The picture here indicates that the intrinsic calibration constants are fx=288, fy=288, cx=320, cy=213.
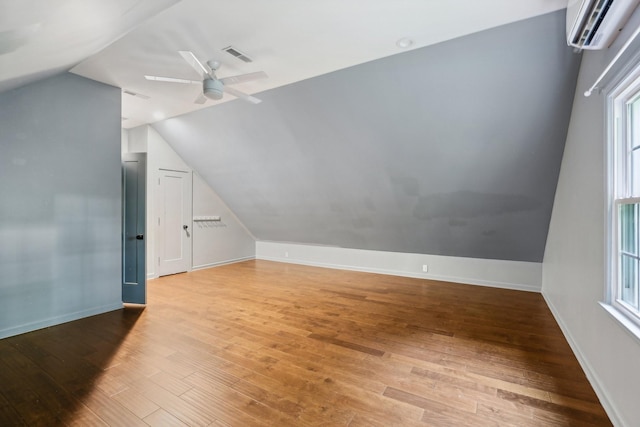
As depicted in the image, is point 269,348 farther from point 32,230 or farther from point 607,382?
point 32,230

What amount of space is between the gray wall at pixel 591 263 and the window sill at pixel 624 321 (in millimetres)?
36

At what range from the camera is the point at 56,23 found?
1737 mm

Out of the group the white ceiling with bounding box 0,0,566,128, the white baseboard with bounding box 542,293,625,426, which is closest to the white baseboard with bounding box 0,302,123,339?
the white ceiling with bounding box 0,0,566,128

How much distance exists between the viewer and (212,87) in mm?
2908

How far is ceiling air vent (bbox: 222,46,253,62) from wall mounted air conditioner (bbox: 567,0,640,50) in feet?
8.78

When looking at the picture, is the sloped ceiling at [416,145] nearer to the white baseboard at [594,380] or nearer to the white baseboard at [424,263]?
the white baseboard at [424,263]

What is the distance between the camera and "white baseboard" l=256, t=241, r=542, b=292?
16.1ft

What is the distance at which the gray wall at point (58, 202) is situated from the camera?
119 inches

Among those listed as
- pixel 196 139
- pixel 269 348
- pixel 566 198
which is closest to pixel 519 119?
pixel 566 198

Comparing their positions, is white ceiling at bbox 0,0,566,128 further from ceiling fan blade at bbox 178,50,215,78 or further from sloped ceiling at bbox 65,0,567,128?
ceiling fan blade at bbox 178,50,215,78

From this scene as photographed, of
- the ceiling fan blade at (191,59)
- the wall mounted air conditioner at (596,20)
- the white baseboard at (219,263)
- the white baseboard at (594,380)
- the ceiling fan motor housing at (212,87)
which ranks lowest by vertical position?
the white baseboard at (219,263)

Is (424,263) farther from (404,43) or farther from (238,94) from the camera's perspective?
(238,94)

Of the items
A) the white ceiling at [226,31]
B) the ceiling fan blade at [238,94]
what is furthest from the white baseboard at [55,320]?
the ceiling fan blade at [238,94]

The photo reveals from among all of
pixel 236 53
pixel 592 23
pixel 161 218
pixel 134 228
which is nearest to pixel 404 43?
pixel 592 23
